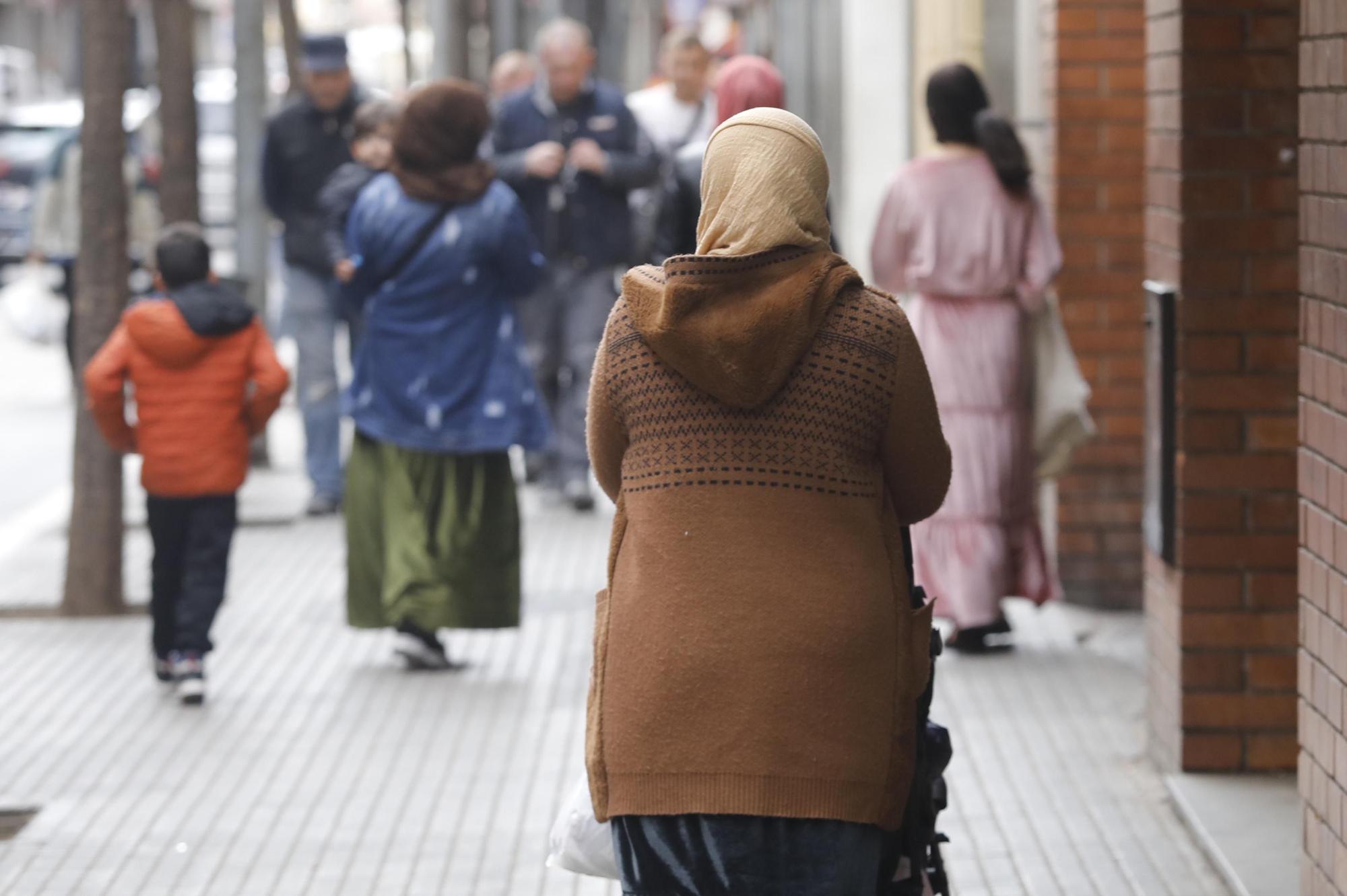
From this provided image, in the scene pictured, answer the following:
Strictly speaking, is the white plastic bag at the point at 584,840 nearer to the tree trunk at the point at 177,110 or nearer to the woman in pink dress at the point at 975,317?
the woman in pink dress at the point at 975,317

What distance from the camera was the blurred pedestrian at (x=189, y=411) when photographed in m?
7.46

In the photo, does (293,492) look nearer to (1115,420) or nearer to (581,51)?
(581,51)

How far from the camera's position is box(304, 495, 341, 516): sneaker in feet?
37.6

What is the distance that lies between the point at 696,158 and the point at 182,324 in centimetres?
184

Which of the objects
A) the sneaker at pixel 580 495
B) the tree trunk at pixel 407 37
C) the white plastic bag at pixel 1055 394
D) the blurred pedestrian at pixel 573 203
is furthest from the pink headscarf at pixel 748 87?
the tree trunk at pixel 407 37

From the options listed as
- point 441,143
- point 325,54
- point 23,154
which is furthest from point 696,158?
point 23,154

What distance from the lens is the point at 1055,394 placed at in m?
7.92

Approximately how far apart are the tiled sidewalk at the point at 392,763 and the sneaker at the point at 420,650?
0.07 metres

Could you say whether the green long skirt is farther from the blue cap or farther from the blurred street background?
the blue cap

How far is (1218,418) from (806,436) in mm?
2908

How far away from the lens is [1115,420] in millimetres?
8781

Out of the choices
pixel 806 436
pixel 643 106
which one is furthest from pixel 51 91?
pixel 806 436

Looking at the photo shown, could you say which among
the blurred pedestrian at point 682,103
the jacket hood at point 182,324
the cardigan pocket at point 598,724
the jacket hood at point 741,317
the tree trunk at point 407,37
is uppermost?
the tree trunk at point 407,37

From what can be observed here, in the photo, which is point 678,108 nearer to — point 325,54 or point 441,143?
point 325,54
